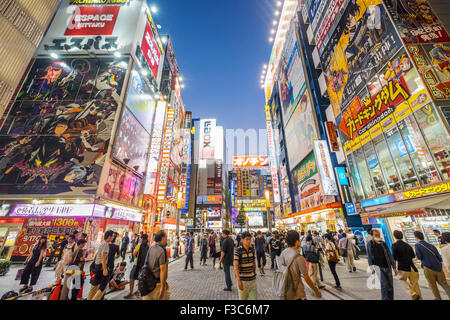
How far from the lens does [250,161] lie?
6544 cm

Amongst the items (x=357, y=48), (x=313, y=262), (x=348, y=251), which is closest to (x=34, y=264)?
(x=313, y=262)

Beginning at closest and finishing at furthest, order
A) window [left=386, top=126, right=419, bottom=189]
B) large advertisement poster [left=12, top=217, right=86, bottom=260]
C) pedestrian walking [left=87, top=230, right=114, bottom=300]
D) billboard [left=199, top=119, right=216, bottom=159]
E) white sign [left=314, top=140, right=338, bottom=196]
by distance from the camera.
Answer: pedestrian walking [left=87, top=230, right=114, bottom=300], window [left=386, top=126, right=419, bottom=189], large advertisement poster [left=12, top=217, right=86, bottom=260], white sign [left=314, top=140, right=338, bottom=196], billboard [left=199, top=119, right=216, bottom=159]

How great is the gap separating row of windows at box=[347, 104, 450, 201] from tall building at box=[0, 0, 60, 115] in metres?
30.0

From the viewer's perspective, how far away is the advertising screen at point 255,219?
70.0m

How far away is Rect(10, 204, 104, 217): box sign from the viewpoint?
1377 centimetres

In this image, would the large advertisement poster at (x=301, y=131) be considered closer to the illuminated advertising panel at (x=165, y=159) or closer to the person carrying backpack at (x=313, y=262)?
the person carrying backpack at (x=313, y=262)

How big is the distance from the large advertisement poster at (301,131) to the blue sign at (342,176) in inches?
202

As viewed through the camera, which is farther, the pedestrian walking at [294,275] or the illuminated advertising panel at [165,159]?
the illuminated advertising panel at [165,159]

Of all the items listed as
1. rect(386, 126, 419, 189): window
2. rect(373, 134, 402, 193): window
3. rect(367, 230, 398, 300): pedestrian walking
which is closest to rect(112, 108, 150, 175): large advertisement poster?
rect(367, 230, 398, 300): pedestrian walking

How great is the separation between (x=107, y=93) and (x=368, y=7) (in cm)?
2199

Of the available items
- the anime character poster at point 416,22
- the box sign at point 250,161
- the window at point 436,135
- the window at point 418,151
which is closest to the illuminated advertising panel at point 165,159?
the window at point 418,151

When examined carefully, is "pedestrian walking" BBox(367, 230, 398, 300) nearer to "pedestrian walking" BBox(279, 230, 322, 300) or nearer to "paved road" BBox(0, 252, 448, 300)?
"paved road" BBox(0, 252, 448, 300)

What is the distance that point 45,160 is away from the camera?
1509 cm
